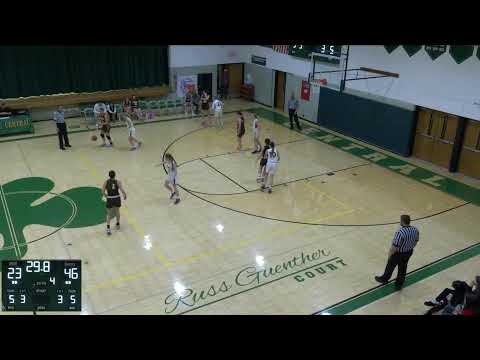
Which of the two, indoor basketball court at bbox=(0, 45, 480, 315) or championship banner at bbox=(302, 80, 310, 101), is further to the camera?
championship banner at bbox=(302, 80, 310, 101)

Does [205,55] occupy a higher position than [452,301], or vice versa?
[205,55]

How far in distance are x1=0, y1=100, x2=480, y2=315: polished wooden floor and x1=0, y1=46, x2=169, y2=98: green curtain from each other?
4.02 meters

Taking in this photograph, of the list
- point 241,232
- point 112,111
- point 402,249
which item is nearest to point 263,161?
point 241,232

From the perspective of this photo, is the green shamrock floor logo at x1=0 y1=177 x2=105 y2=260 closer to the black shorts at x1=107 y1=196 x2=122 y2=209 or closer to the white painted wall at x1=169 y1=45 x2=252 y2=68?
the black shorts at x1=107 y1=196 x2=122 y2=209

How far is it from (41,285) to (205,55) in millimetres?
20254

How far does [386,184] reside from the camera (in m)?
15.3

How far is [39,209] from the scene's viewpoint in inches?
508

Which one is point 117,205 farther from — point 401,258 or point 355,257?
point 401,258

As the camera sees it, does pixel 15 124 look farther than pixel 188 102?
No

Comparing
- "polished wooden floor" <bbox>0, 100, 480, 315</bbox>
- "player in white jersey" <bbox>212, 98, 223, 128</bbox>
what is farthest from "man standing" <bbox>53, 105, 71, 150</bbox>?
"player in white jersey" <bbox>212, 98, 223, 128</bbox>

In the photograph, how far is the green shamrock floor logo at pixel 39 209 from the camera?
11406 mm

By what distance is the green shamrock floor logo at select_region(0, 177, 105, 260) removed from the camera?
449 inches

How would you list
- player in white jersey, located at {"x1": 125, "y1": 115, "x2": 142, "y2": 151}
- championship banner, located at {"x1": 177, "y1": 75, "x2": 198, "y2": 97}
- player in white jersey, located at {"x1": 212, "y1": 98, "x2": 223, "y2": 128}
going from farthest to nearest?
1. championship banner, located at {"x1": 177, "y1": 75, "x2": 198, "y2": 97}
2. player in white jersey, located at {"x1": 212, "y1": 98, "x2": 223, "y2": 128}
3. player in white jersey, located at {"x1": 125, "y1": 115, "x2": 142, "y2": 151}

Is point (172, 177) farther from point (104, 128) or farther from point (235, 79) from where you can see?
point (235, 79)
